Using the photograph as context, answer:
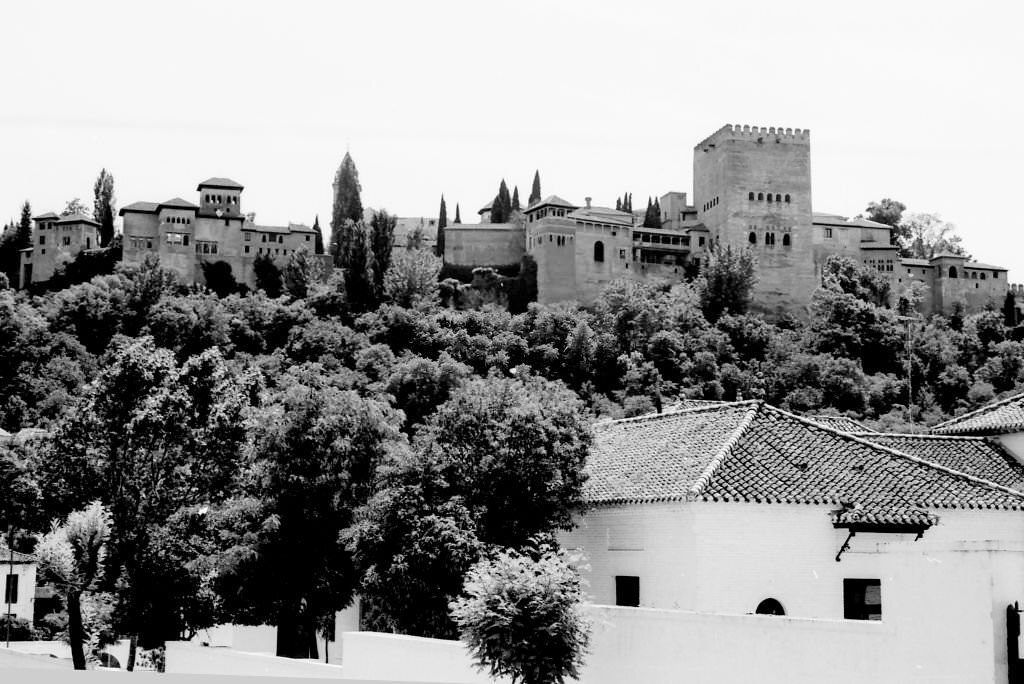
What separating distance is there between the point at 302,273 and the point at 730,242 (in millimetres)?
30833

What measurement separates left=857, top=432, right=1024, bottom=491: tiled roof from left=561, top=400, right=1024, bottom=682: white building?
0.13ft

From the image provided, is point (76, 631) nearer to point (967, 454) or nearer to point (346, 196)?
point (967, 454)

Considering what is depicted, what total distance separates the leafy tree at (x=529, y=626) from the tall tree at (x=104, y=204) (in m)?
91.2

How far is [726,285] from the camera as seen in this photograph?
90.9 metres

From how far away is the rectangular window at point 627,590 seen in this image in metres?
21.5

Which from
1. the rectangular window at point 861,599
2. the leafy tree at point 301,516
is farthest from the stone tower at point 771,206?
the rectangular window at point 861,599

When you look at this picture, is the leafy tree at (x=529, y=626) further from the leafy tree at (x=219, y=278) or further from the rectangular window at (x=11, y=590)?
the leafy tree at (x=219, y=278)

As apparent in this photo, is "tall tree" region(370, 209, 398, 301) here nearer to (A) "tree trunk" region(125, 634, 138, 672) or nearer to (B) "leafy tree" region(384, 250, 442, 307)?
(B) "leafy tree" region(384, 250, 442, 307)

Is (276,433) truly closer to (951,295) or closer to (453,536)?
(453,536)

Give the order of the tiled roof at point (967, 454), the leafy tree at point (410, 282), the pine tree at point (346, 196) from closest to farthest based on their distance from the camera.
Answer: the tiled roof at point (967, 454)
the leafy tree at point (410, 282)
the pine tree at point (346, 196)

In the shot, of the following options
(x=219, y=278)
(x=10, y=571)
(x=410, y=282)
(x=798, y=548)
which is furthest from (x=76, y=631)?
(x=219, y=278)

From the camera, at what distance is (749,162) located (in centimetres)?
Answer: 9875

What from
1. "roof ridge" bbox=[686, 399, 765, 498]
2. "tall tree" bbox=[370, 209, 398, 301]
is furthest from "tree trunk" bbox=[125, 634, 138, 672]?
"tall tree" bbox=[370, 209, 398, 301]

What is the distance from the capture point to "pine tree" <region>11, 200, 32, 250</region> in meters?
104
